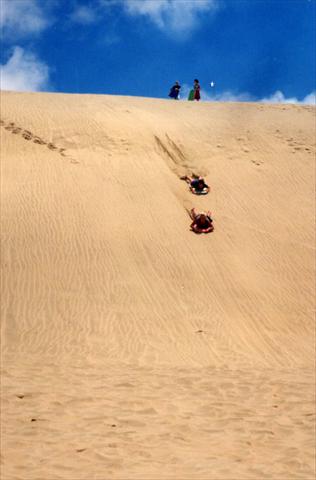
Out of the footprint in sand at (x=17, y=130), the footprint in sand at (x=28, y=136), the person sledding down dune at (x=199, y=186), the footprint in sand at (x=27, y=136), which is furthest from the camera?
the footprint in sand at (x=17, y=130)

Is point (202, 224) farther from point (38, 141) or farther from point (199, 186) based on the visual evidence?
point (38, 141)

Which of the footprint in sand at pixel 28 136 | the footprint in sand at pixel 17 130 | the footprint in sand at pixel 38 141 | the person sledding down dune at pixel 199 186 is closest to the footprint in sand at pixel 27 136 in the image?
the footprint in sand at pixel 28 136

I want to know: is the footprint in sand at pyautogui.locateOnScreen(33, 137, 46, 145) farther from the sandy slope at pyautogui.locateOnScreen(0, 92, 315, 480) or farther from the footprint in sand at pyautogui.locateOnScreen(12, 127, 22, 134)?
the footprint in sand at pyautogui.locateOnScreen(12, 127, 22, 134)

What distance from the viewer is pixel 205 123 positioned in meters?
19.8

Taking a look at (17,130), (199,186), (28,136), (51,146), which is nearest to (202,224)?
(199,186)

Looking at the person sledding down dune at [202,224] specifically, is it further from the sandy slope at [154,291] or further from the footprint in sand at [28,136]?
the footprint in sand at [28,136]

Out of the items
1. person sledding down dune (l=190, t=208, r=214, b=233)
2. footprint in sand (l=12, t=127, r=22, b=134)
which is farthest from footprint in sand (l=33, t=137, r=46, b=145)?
person sledding down dune (l=190, t=208, r=214, b=233)

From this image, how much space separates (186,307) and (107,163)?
6.80 m

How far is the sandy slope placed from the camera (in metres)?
5.47

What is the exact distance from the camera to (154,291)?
441 inches

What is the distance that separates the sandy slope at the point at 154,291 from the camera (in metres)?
5.47

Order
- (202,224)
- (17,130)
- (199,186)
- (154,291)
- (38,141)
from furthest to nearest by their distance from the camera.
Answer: (17,130)
(38,141)
(199,186)
(202,224)
(154,291)

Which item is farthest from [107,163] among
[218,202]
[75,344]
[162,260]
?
[75,344]

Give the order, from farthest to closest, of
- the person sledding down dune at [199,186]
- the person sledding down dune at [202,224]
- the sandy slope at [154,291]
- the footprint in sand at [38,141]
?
1. the footprint in sand at [38,141]
2. the person sledding down dune at [199,186]
3. the person sledding down dune at [202,224]
4. the sandy slope at [154,291]
